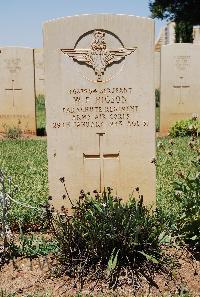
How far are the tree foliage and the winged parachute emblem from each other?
2301 centimetres

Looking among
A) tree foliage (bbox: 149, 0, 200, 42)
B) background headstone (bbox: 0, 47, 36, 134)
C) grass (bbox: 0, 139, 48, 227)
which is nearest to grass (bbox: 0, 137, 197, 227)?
grass (bbox: 0, 139, 48, 227)

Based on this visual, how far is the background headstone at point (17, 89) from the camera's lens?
433 inches

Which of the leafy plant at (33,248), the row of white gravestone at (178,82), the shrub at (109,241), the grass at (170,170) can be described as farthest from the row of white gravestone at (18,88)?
the shrub at (109,241)

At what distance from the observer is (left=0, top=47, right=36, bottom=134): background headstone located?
11.0 metres

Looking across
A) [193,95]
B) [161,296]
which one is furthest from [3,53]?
[161,296]

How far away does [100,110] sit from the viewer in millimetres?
4070

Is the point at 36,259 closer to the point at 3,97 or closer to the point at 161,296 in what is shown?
the point at 161,296

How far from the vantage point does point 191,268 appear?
352 cm

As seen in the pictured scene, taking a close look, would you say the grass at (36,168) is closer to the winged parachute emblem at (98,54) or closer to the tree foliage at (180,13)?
the winged parachute emblem at (98,54)

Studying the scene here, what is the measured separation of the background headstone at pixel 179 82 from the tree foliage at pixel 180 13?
15666 millimetres

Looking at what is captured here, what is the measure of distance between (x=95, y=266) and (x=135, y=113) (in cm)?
137

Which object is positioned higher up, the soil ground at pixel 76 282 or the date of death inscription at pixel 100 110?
the date of death inscription at pixel 100 110

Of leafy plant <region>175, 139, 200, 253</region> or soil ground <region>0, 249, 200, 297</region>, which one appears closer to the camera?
soil ground <region>0, 249, 200, 297</region>

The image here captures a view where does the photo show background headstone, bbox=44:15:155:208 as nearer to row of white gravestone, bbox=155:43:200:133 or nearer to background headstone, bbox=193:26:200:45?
row of white gravestone, bbox=155:43:200:133
